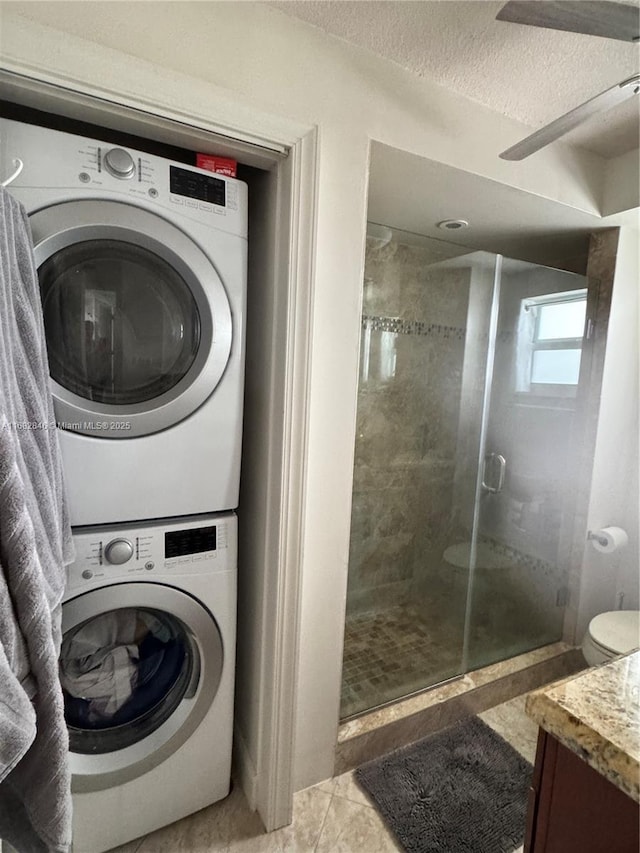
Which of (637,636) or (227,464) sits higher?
(227,464)

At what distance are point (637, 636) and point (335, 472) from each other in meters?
1.44

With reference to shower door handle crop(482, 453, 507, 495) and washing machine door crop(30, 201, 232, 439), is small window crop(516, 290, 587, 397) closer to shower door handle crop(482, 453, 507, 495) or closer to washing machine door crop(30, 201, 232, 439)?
shower door handle crop(482, 453, 507, 495)

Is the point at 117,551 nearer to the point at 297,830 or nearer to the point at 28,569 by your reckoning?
the point at 28,569

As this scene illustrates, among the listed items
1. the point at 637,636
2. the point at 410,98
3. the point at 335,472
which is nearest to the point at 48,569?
the point at 335,472

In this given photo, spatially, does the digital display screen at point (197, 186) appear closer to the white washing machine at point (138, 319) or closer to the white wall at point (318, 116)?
the white washing machine at point (138, 319)

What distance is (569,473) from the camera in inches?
81.9

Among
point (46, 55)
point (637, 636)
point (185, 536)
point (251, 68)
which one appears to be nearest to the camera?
point (46, 55)

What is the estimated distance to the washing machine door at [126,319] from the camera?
3.26 feet

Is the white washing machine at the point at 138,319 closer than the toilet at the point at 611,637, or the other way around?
the white washing machine at the point at 138,319

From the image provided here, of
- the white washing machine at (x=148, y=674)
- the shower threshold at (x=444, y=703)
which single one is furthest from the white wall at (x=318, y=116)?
the white washing machine at (x=148, y=674)

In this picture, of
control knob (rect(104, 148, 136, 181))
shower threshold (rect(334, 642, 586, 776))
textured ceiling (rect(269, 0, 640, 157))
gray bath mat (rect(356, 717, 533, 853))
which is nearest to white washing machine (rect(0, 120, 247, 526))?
control knob (rect(104, 148, 136, 181))

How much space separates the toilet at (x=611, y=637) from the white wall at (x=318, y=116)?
106cm

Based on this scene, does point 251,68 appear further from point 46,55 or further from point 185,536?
point 185,536

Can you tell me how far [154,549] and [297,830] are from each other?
0.95 meters
